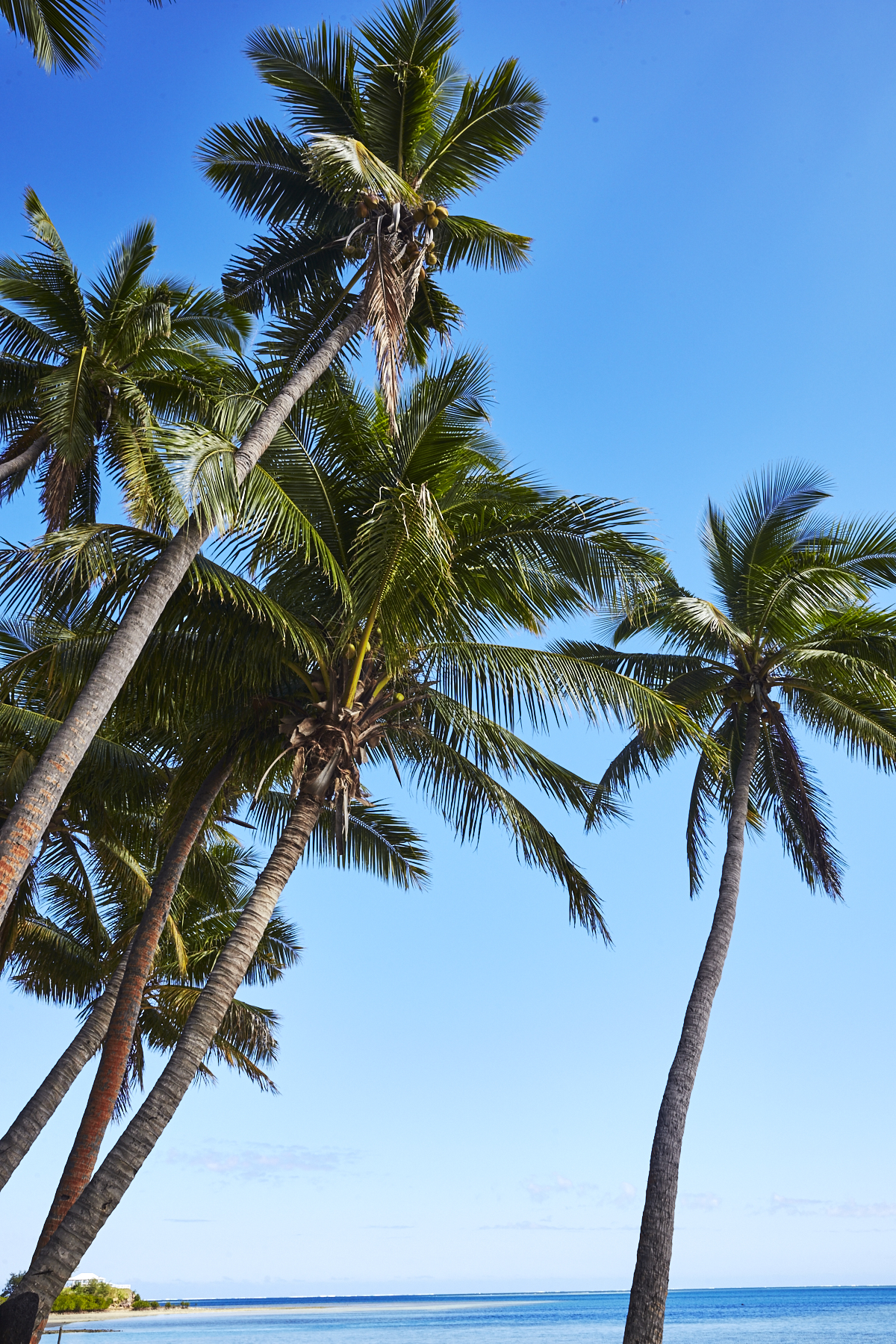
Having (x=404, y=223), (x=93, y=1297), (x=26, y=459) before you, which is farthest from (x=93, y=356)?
(x=93, y=1297)

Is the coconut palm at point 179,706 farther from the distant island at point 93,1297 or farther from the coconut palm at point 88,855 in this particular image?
the distant island at point 93,1297

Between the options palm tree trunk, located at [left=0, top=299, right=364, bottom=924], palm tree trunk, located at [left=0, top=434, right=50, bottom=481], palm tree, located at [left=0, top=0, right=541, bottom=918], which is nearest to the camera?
palm tree trunk, located at [left=0, top=299, right=364, bottom=924]

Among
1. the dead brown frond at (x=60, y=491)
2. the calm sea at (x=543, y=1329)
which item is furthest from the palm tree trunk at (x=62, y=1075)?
the calm sea at (x=543, y=1329)

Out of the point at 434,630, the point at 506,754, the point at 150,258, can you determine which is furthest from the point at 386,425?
the point at 150,258

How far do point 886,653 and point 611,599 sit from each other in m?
4.16

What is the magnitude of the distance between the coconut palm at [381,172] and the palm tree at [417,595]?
938 mm

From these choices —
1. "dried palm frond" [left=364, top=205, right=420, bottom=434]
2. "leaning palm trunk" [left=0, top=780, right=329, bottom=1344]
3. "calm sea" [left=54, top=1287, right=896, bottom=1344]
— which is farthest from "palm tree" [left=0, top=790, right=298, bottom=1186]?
"calm sea" [left=54, top=1287, right=896, bottom=1344]

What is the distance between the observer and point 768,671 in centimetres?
1275

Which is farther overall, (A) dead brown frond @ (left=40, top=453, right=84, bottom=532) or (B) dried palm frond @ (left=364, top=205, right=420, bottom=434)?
(A) dead brown frond @ (left=40, top=453, right=84, bottom=532)

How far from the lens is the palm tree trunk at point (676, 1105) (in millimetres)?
8906

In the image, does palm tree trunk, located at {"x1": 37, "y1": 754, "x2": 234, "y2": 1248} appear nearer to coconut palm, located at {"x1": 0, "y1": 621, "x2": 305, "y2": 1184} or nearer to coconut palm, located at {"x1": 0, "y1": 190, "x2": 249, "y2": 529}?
coconut palm, located at {"x1": 0, "y1": 621, "x2": 305, "y2": 1184}

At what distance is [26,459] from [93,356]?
146 centimetres

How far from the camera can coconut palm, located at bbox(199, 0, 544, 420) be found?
9523 millimetres

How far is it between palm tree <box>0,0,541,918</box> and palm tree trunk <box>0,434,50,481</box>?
135 inches
